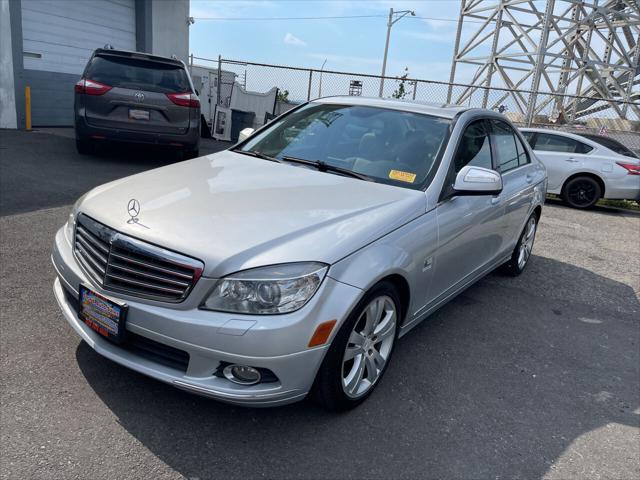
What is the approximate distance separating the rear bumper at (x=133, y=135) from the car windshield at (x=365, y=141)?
4634mm

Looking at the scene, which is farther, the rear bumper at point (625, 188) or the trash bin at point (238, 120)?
the trash bin at point (238, 120)

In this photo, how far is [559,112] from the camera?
16.9 metres

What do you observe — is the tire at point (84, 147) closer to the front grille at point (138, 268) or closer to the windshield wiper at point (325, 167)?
the windshield wiper at point (325, 167)

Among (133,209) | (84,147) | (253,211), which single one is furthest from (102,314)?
(84,147)

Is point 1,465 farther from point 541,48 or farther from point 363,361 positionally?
point 541,48

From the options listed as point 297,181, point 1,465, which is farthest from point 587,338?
point 1,465

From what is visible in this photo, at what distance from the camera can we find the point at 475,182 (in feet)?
11.2

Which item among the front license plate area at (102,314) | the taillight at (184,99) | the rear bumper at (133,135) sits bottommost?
the front license plate area at (102,314)

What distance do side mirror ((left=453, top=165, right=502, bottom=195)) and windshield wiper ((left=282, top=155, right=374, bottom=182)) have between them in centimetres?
56

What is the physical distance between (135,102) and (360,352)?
674 centimetres

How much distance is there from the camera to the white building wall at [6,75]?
12.0 m

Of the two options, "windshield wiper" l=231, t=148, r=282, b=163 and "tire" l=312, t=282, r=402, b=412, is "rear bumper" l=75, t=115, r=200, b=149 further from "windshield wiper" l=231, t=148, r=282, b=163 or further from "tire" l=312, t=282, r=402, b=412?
"tire" l=312, t=282, r=402, b=412

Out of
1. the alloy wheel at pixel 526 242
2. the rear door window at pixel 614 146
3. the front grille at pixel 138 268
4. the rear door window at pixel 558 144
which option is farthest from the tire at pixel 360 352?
the rear door window at pixel 614 146

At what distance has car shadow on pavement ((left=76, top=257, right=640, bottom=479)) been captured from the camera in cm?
253
